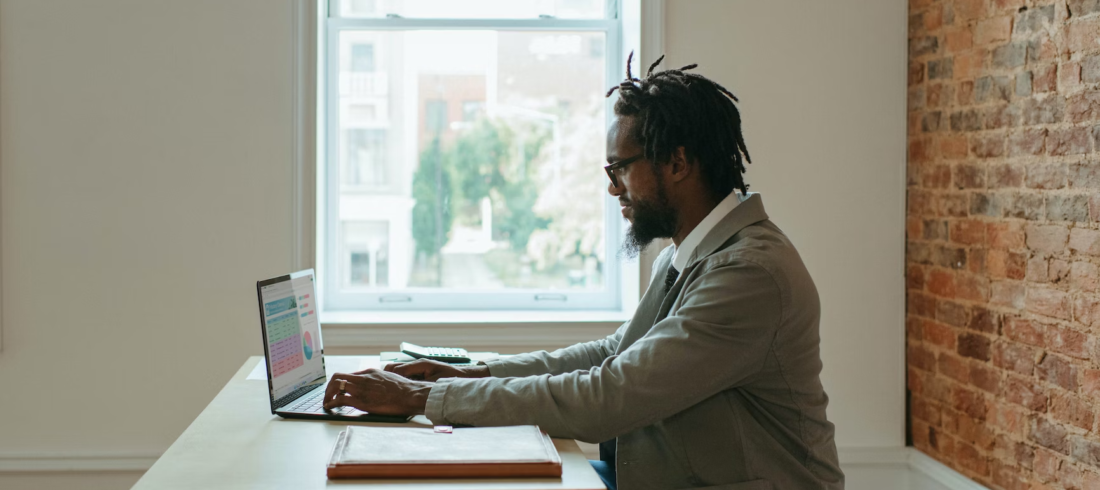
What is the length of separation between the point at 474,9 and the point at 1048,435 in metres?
2.29

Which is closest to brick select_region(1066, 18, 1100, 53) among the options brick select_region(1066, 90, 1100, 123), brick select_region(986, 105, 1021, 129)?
brick select_region(1066, 90, 1100, 123)

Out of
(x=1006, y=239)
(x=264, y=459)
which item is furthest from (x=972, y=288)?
(x=264, y=459)

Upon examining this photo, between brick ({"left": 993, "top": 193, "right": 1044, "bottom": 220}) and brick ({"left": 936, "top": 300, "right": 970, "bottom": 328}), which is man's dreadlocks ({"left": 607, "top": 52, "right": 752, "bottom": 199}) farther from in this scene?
brick ({"left": 936, "top": 300, "right": 970, "bottom": 328})

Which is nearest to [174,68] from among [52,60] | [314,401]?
[52,60]

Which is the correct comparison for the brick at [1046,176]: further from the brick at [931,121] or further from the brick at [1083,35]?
the brick at [931,121]

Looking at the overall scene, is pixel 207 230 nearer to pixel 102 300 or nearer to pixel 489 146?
pixel 102 300

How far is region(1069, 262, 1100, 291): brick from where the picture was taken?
217 cm

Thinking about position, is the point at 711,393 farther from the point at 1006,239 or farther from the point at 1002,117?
the point at 1002,117

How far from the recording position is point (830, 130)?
309 cm

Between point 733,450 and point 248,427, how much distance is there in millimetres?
869

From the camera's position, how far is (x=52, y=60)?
291cm

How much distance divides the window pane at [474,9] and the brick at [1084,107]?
5.36 feet

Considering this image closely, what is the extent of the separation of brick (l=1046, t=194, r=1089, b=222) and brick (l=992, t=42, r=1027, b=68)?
40 centimetres

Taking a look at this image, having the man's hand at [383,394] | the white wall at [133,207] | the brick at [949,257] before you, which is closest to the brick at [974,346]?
the brick at [949,257]
